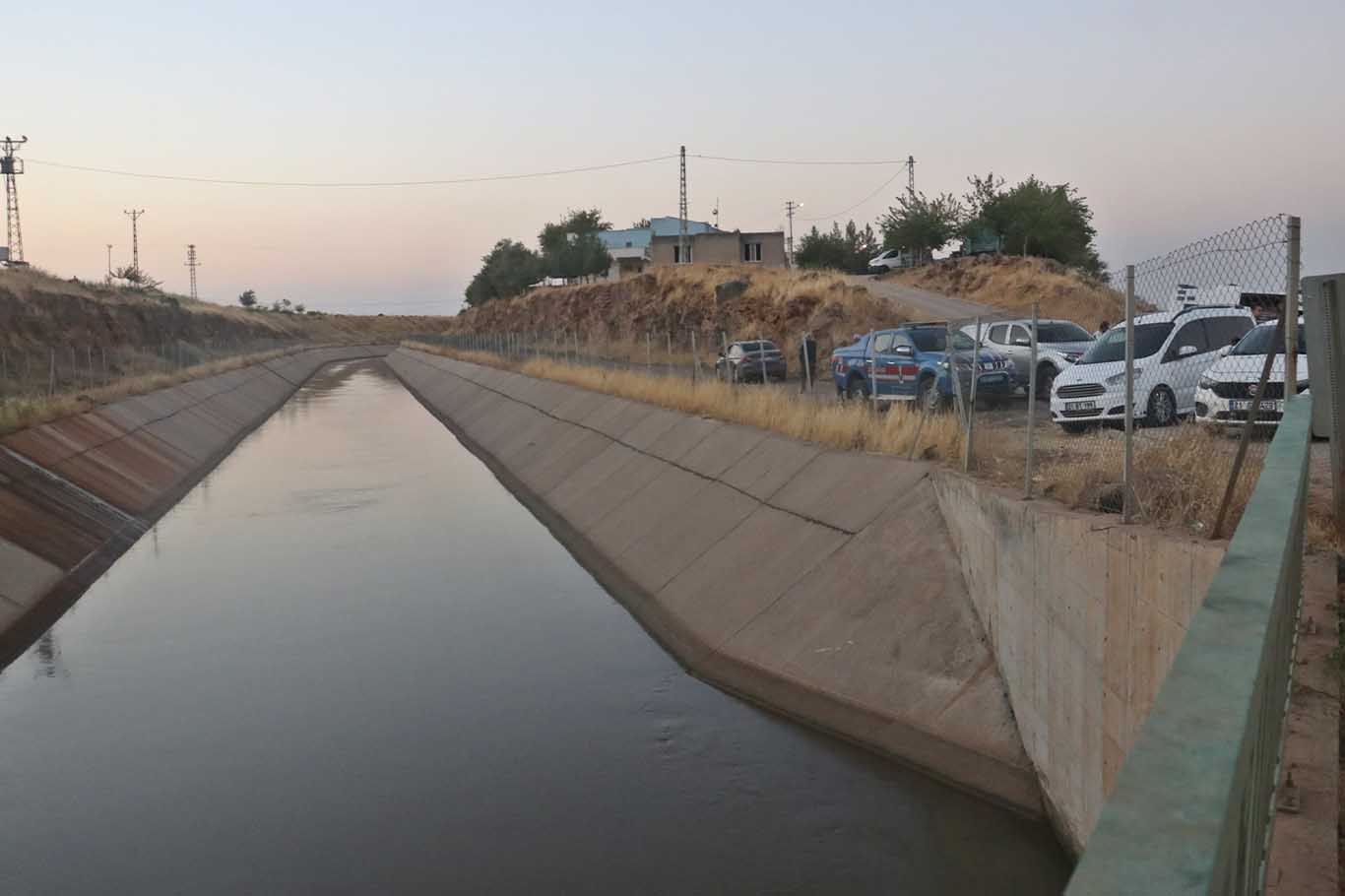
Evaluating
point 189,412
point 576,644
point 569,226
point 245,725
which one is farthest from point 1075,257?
point 569,226

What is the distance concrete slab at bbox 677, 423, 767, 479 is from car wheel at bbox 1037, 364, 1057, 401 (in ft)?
22.6

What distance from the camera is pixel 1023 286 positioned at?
55.6m

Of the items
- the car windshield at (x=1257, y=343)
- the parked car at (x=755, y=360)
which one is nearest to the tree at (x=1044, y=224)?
the parked car at (x=755, y=360)

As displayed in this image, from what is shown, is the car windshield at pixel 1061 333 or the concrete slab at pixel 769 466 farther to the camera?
the car windshield at pixel 1061 333

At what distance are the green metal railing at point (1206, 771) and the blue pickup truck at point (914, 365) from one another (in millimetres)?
20330

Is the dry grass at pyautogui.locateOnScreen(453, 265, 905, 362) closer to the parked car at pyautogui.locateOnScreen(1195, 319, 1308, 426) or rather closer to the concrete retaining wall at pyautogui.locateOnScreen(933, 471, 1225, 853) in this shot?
the parked car at pyautogui.locateOnScreen(1195, 319, 1308, 426)

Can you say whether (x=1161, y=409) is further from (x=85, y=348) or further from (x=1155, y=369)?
(x=85, y=348)

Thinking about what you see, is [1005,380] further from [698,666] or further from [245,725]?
[245,725]

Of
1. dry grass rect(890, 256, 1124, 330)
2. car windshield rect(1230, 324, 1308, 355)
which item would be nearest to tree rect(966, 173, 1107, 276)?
dry grass rect(890, 256, 1124, 330)

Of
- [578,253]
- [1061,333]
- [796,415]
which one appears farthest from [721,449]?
[578,253]

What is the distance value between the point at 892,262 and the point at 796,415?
66.2m

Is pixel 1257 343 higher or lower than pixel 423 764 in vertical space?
higher

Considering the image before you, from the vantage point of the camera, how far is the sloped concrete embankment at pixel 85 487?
A: 19.1 m

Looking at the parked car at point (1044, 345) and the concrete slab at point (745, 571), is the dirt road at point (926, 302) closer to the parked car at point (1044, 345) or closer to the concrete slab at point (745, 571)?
the parked car at point (1044, 345)
